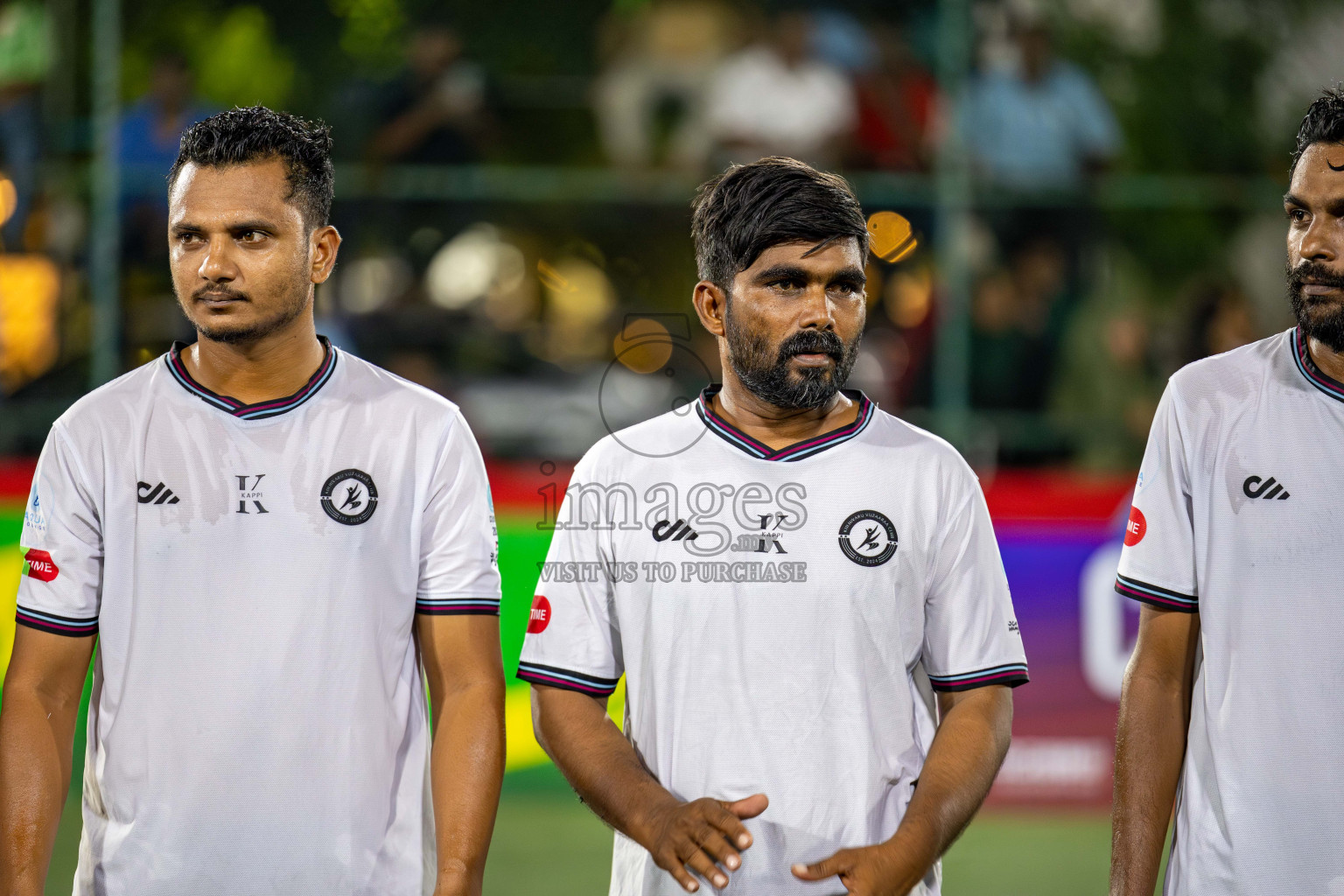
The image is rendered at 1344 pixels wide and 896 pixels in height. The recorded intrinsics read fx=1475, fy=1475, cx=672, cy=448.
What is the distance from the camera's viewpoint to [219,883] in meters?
2.71

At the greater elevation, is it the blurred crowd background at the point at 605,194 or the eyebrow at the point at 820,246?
the blurred crowd background at the point at 605,194

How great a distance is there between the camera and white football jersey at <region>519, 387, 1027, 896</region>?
275 cm

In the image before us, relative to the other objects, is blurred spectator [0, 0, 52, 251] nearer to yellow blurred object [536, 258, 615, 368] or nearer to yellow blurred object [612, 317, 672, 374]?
yellow blurred object [536, 258, 615, 368]

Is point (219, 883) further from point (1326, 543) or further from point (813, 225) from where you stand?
point (1326, 543)

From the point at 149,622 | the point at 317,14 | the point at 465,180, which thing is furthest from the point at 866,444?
the point at 317,14

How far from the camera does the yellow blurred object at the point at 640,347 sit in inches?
291

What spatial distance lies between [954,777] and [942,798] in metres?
0.05

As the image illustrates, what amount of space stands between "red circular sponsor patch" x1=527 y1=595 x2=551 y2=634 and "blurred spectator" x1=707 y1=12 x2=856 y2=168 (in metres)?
5.42

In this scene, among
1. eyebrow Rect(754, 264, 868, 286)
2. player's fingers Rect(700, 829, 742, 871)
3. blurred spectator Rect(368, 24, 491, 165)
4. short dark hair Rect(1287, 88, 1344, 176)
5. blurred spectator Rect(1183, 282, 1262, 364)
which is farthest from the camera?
blurred spectator Rect(1183, 282, 1262, 364)

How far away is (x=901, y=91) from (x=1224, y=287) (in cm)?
211

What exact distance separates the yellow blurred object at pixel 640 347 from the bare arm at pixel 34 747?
4736mm

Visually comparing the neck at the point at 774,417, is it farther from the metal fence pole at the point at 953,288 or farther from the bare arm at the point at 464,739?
the metal fence pole at the point at 953,288

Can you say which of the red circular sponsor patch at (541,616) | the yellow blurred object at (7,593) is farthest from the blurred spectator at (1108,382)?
the red circular sponsor patch at (541,616)

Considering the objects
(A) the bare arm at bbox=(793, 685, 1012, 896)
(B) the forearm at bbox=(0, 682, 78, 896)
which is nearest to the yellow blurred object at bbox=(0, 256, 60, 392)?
(B) the forearm at bbox=(0, 682, 78, 896)
